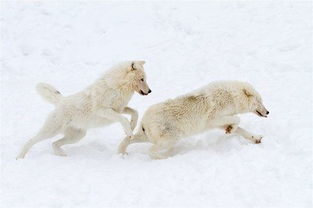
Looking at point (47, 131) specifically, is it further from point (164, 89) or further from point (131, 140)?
point (164, 89)

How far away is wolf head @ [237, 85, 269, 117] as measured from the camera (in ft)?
27.0

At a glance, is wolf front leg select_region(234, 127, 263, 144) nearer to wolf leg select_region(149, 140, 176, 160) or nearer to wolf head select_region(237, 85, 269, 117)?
wolf head select_region(237, 85, 269, 117)

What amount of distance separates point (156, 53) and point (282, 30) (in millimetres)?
3141

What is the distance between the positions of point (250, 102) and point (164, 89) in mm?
2997

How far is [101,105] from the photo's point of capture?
811 centimetres

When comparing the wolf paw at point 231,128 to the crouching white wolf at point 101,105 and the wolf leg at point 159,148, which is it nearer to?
the wolf leg at point 159,148

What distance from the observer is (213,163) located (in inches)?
275

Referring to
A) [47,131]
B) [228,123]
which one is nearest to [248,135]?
[228,123]

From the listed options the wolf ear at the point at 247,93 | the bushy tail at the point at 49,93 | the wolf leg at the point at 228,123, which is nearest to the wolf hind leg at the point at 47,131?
the bushy tail at the point at 49,93

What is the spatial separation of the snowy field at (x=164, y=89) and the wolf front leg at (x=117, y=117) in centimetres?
46

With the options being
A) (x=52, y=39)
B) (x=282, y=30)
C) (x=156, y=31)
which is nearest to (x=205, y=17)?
(x=156, y=31)

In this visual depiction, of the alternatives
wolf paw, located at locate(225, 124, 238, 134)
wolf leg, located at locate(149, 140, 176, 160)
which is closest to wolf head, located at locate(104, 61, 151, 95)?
wolf leg, located at locate(149, 140, 176, 160)

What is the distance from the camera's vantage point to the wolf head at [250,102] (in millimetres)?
8234

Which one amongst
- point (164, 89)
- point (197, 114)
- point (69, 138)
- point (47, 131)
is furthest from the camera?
point (164, 89)
